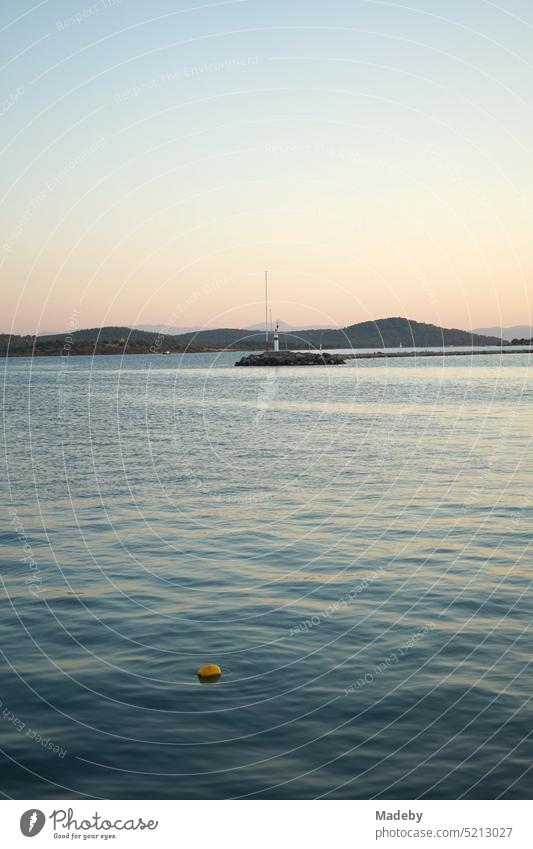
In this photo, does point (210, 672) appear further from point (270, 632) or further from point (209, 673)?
point (270, 632)

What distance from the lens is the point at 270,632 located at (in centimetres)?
1814

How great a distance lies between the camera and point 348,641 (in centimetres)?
1762

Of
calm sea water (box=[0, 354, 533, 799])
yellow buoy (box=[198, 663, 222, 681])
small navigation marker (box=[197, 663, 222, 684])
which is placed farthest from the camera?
yellow buoy (box=[198, 663, 222, 681])

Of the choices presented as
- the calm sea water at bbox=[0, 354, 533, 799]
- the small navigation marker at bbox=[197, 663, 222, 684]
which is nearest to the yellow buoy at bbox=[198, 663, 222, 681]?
the small navigation marker at bbox=[197, 663, 222, 684]

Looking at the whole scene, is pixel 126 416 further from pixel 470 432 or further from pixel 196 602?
pixel 196 602

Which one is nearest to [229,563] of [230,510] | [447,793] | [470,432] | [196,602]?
[196,602]

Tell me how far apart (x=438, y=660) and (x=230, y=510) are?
1706 cm

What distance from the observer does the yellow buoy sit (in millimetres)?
15748

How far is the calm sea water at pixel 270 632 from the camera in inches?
492

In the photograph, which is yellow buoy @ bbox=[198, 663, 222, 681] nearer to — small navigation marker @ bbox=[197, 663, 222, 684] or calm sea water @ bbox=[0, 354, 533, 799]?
small navigation marker @ bbox=[197, 663, 222, 684]

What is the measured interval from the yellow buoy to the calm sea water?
23 centimetres

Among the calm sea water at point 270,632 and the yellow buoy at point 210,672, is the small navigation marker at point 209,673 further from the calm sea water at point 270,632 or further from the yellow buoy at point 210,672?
the calm sea water at point 270,632

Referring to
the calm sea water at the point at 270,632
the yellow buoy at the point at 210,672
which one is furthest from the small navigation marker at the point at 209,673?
the calm sea water at the point at 270,632

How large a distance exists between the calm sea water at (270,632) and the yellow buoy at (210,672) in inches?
8.9
